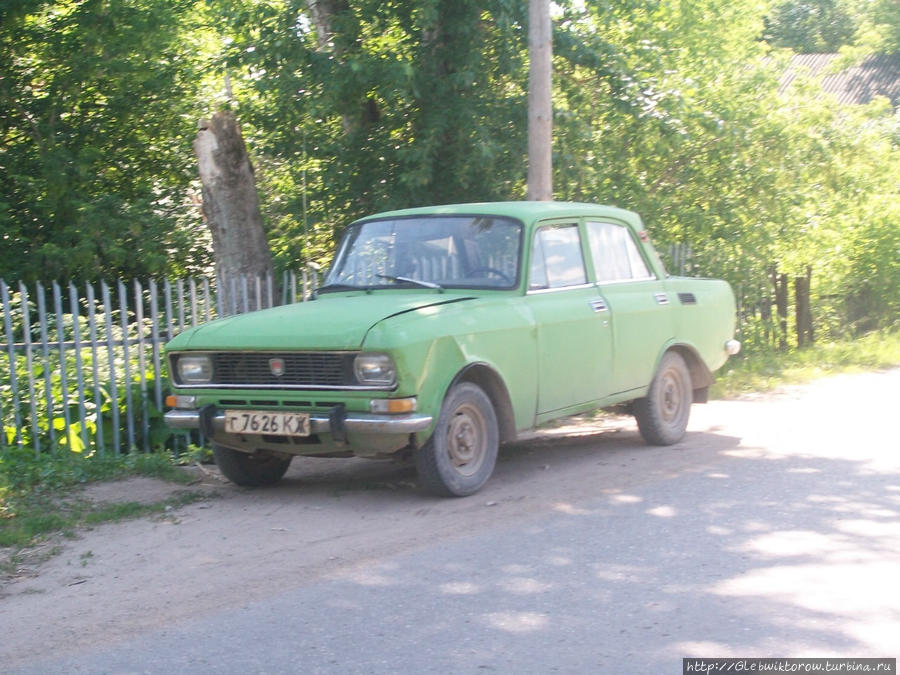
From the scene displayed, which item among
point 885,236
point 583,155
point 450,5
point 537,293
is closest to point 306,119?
point 450,5

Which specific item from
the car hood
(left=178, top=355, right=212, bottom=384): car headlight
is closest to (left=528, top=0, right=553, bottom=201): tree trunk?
the car hood

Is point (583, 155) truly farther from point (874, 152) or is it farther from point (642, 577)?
point (642, 577)

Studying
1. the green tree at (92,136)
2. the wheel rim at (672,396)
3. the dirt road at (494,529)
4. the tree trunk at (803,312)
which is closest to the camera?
the dirt road at (494,529)

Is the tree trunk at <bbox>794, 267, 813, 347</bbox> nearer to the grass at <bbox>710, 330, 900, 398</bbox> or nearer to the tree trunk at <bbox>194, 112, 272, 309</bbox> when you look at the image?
the grass at <bbox>710, 330, 900, 398</bbox>

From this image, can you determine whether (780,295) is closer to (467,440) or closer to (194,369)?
(467,440)

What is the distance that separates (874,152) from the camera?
1730cm

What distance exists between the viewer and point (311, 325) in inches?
260

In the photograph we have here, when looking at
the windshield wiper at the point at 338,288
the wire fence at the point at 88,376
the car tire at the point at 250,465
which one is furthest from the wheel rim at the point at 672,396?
the wire fence at the point at 88,376

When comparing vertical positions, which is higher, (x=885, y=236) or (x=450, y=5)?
(x=450, y=5)

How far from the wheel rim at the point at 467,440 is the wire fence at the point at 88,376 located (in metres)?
3.04

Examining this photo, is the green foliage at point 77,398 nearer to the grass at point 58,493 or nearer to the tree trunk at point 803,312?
the grass at point 58,493

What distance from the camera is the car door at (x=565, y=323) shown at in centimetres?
738

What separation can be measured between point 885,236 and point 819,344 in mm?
2842

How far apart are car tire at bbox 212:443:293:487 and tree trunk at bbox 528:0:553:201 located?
4.75 metres
